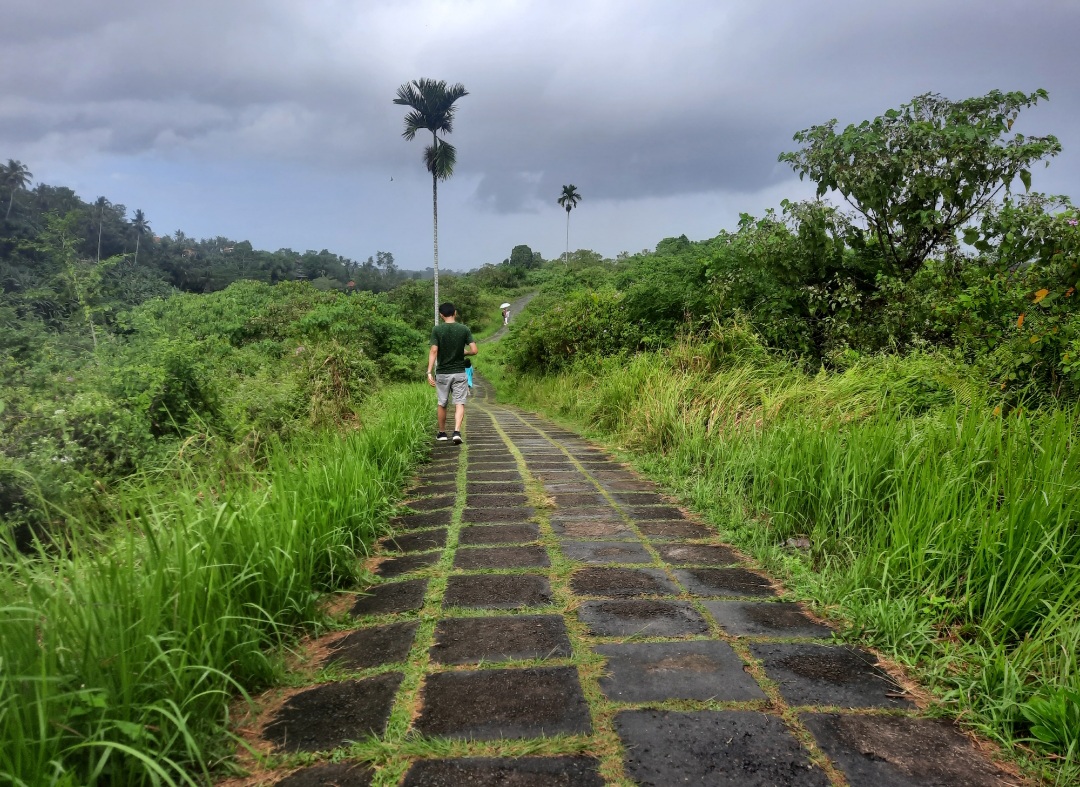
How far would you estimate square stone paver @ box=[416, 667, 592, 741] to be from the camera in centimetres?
174

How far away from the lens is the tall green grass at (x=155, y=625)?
1.46 meters

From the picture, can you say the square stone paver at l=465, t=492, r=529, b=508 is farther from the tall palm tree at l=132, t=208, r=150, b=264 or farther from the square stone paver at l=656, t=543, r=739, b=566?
the tall palm tree at l=132, t=208, r=150, b=264

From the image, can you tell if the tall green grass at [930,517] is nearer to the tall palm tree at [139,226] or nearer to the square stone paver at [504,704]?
the square stone paver at [504,704]

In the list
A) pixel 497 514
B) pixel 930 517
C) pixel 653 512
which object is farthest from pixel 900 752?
pixel 497 514

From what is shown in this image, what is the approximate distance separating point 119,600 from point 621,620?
5.52ft

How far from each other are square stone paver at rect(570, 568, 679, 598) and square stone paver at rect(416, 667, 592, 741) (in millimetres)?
658

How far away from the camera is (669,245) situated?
114 feet

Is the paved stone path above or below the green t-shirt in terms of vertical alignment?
below

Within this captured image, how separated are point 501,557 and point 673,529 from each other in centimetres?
110

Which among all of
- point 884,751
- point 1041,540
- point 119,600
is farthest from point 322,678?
point 1041,540

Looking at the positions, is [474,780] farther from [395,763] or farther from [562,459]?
[562,459]

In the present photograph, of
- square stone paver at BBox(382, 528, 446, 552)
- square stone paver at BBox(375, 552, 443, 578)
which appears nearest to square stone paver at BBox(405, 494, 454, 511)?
square stone paver at BBox(382, 528, 446, 552)

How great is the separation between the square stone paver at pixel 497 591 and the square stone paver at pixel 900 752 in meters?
1.15

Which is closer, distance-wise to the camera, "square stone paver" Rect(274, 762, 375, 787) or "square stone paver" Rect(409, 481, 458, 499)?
"square stone paver" Rect(274, 762, 375, 787)
